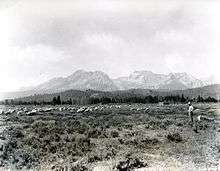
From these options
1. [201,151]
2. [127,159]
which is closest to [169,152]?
[201,151]

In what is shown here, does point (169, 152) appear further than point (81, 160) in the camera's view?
Yes

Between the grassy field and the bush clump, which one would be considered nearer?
the grassy field

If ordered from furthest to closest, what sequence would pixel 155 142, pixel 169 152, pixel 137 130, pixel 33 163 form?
1. pixel 137 130
2. pixel 155 142
3. pixel 169 152
4. pixel 33 163

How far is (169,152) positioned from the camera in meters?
22.4

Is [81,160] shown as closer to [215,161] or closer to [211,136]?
[215,161]

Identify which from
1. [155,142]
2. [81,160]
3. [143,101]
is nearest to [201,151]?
[155,142]

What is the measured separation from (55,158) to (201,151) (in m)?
8.40

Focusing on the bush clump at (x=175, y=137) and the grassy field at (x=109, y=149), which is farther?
the bush clump at (x=175, y=137)

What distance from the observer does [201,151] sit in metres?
22.5

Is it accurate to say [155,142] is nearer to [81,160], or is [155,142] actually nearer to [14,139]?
[81,160]

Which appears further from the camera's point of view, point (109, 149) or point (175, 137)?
point (175, 137)

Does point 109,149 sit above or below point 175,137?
below

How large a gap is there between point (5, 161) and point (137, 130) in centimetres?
1248

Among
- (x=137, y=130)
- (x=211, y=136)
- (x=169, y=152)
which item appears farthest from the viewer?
(x=137, y=130)
